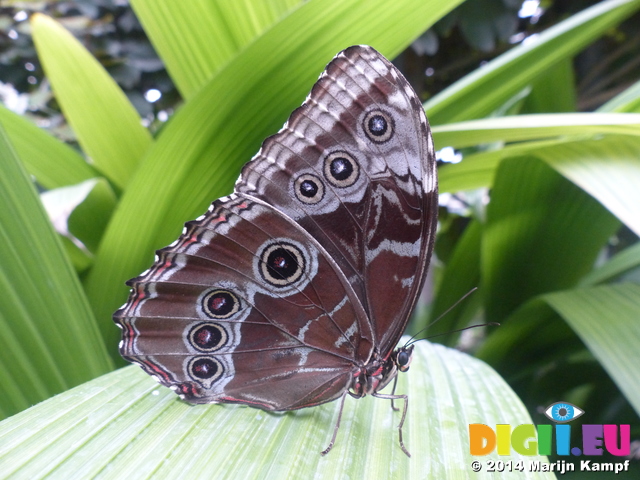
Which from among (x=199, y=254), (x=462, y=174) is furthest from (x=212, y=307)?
(x=462, y=174)

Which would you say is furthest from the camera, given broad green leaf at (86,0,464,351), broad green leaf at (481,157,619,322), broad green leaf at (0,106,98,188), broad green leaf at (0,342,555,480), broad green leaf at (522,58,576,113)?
broad green leaf at (522,58,576,113)

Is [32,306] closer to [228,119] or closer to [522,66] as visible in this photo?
[228,119]

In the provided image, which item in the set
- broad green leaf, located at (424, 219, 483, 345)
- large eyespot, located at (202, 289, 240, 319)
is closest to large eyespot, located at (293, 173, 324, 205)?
large eyespot, located at (202, 289, 240, 319)

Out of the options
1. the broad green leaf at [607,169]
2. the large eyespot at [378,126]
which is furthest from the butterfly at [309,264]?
the broad green leaf at [607,169]

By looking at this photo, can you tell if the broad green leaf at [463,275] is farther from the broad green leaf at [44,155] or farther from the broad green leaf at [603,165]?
the broad green leaf at [44,155]

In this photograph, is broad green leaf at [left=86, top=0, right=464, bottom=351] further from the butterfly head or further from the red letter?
the red letter
